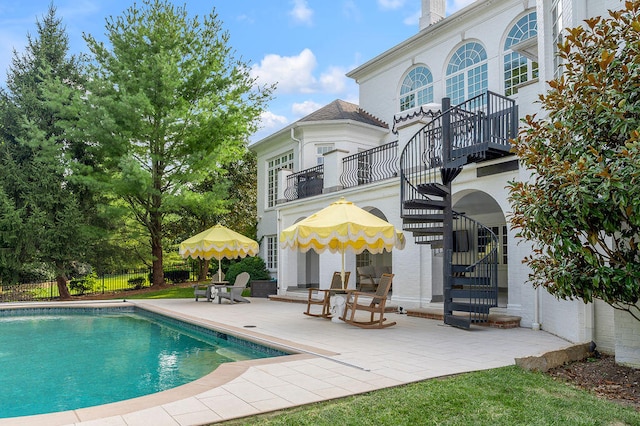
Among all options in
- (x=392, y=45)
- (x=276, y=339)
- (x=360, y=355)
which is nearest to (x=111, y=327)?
(x=276, y=339)

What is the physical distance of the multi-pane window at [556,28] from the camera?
8.94 m

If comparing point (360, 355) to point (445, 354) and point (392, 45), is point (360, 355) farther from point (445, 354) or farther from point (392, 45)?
point (392, 45)

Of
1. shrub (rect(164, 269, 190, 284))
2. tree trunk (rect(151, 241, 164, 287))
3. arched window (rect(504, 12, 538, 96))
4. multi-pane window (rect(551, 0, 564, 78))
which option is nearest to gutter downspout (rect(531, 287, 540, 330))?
multi-pane window (rect(551, 0, 564, 78))

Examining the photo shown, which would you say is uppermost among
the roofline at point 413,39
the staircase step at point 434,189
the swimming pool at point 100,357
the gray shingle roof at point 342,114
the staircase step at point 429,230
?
the roofline at point 413,39

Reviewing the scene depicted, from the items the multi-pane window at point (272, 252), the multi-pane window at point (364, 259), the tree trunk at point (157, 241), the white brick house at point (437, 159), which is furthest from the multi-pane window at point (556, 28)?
the tree trunk at point (157, 241)

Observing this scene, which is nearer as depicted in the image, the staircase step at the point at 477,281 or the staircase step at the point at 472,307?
the staircase step at the point at 472,307

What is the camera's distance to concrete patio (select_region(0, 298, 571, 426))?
4.42m

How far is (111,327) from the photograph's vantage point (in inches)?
506

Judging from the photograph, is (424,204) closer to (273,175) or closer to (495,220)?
(495,220)

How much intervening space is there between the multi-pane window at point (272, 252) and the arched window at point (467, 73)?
10.0 metres

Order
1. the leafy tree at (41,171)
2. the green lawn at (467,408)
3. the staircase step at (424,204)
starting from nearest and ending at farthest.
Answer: the green lawn at (467,408)
the staircase step at (424,204)
the leafy tree at (41,171)

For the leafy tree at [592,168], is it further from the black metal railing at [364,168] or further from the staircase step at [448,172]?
the black metal railing at [364,168]

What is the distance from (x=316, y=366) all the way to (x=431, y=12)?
16636 mm

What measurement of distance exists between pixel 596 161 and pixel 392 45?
588 inches
